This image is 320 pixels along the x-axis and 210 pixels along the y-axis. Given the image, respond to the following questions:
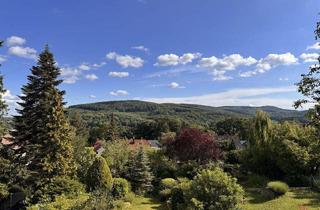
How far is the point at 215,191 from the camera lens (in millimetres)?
15016

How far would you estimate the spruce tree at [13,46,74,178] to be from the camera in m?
22.7

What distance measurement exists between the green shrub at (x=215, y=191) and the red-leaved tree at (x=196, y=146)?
11.1 meters

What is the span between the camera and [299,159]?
24766 mm

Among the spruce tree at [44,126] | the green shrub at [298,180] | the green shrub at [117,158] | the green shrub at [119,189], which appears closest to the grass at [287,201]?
the green shrub at [298,180]

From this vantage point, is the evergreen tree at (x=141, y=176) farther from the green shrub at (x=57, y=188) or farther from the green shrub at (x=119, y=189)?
the green shrub at (x=57, y=188)

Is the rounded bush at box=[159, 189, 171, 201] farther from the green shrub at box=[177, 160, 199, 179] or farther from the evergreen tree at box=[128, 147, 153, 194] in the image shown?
the green shrub at box=[177, 160, 199, 179]

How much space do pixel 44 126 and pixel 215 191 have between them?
13.0 metres

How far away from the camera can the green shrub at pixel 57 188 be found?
21.7m

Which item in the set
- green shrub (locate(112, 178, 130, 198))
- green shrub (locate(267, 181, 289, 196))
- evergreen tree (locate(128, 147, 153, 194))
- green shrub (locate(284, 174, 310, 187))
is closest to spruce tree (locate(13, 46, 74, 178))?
green shrub (locate(112, 178, 130, 198))

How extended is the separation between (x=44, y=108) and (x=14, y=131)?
126 inches

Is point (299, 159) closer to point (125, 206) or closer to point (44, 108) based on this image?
point (125, 206)

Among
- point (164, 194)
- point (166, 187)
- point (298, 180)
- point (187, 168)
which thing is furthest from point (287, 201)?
point (187, 168)

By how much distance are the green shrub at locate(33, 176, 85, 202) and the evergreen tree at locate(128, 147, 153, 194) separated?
462 centimetres

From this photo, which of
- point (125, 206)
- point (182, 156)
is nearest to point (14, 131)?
point (125, 206)
